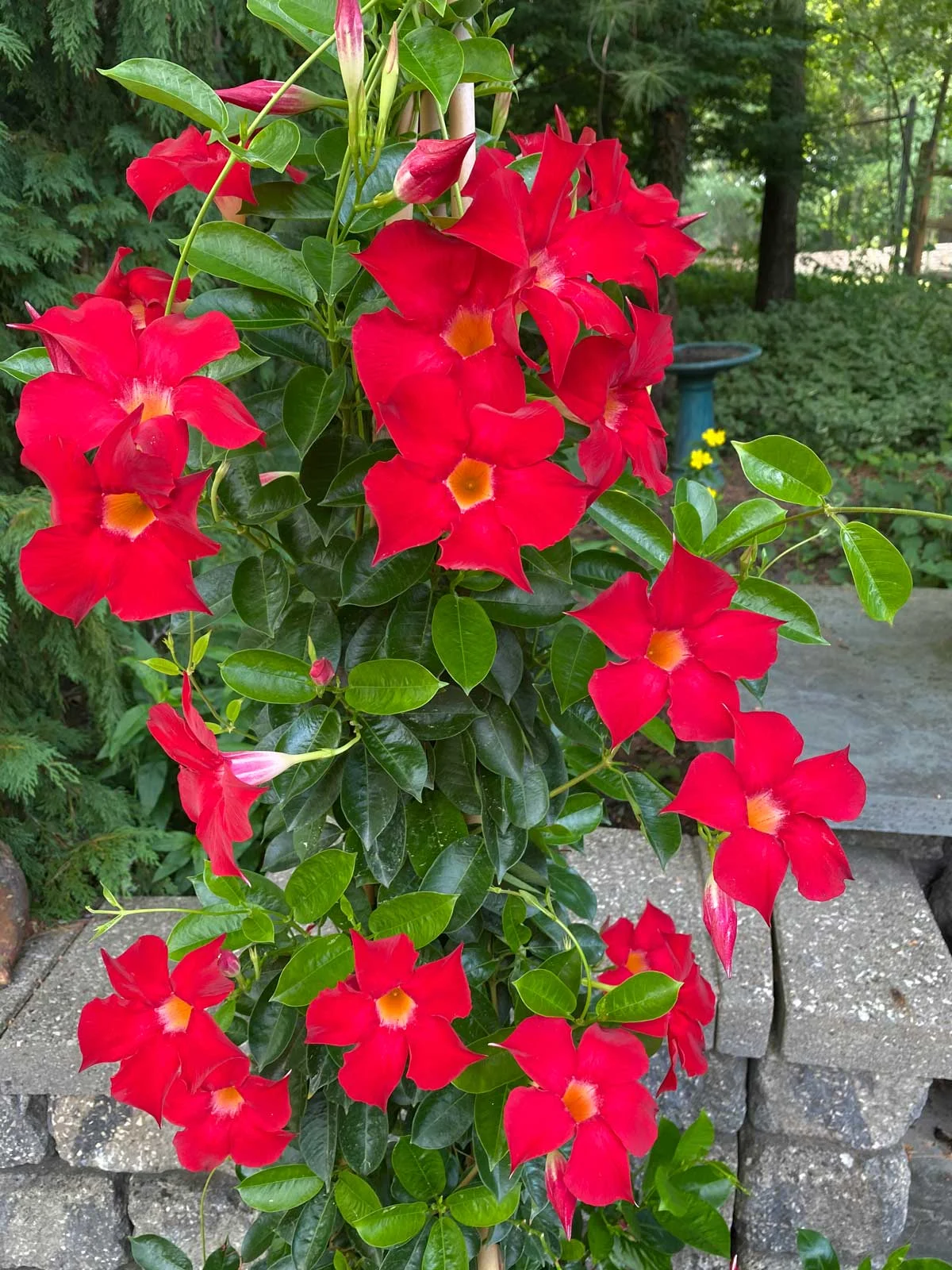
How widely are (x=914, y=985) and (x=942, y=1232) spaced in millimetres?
532

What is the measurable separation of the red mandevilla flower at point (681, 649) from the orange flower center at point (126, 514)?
0.88ft

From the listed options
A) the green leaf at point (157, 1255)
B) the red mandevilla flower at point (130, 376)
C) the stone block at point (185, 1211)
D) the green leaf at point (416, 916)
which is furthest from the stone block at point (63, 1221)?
the red mandevilla flower at point (130, 376)

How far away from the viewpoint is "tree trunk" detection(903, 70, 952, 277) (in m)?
7.20

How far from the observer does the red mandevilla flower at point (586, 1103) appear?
0.77m

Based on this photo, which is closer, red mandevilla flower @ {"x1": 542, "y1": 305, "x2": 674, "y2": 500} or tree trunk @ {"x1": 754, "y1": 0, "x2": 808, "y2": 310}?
red mandevilla flower @ {"x1": 542, "y1": 305, "x2": 674, "y2": 500}

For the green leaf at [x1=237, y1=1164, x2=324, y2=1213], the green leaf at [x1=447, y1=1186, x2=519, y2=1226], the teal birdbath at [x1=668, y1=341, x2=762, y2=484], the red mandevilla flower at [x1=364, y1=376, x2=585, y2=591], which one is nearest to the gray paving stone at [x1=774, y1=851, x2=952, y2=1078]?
the green leaf at [x1=447, y1=1186, x2=519, y2=1226]

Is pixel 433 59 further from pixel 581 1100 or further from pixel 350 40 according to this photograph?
pixel 581 1100

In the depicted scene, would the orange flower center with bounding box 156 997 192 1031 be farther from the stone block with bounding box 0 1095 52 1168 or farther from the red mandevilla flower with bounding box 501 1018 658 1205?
the stone block with bounding box 0 1095 52 1168

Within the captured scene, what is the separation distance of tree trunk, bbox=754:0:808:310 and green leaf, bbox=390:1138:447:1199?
4995mm

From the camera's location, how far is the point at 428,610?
76 cm

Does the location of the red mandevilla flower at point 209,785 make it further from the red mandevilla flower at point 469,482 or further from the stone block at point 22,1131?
the stone block at point 22,1131

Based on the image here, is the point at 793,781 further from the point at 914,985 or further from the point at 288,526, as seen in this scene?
the point at 914,985

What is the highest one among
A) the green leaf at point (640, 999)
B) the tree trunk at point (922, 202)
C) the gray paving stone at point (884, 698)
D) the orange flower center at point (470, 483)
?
the tree trunk at point (922, 202)

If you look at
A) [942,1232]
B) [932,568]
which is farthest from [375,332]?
[932,568]
